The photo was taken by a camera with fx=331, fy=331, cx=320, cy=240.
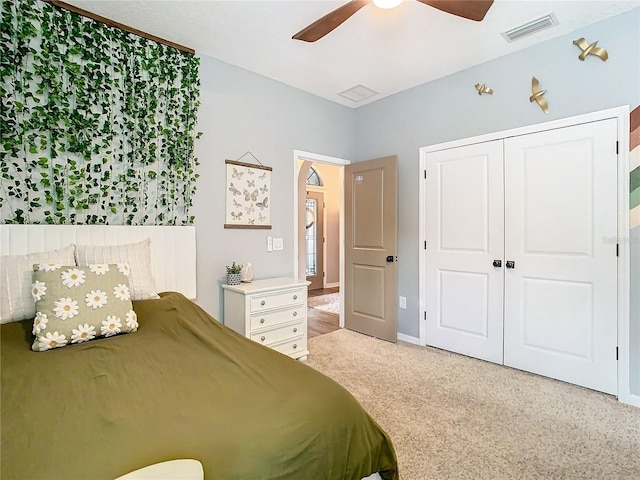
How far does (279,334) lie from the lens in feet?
9.67

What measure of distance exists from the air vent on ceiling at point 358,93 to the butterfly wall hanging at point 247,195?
1304 millimetres

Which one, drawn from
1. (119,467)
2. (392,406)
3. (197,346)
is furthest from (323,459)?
(392,406)

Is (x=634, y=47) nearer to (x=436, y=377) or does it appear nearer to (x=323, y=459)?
(x=436, y=377)

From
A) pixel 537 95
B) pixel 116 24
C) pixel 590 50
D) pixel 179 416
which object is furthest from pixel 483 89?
pixel 179 416

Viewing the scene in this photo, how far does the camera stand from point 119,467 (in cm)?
78

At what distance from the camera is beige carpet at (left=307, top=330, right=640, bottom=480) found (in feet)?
5.59

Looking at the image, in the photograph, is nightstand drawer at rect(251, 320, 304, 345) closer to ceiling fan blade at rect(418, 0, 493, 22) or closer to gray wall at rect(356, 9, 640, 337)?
gray wall at rect(356, 9, 640, 337)

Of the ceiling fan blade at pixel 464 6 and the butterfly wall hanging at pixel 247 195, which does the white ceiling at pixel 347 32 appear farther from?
the butterfly wall hanging at pixel 247 195

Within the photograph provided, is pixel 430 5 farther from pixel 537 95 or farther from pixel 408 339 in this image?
pixel 408 339

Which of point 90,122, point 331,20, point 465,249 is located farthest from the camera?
point 465,249

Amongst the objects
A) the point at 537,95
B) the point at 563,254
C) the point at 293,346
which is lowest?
the point at 293,346

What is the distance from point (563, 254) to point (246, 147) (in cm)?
291

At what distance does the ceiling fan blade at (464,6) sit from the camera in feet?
6.06

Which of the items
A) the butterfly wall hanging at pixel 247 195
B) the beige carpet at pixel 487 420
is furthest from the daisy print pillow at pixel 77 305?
the beige carpet at pixel 487 420
